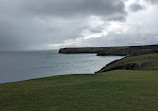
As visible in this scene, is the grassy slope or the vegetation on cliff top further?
the vegetation on cliff top

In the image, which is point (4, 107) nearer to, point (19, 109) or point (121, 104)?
point (19, 109)

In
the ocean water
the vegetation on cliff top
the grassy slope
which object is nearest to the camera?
the grassy slope

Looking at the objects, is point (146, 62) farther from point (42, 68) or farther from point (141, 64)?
point (42, 68)

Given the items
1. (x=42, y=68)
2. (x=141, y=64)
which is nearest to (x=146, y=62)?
(x=141, y=64)

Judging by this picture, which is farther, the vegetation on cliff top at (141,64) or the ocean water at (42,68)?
the ocean water at (42,68)

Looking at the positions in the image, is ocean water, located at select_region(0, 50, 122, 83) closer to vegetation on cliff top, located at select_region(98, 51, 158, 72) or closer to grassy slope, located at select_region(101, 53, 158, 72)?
vegetation on cliff top, located at select_region(98, 51, 158, 72)

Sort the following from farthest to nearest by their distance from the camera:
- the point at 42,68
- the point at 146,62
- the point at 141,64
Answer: the point at 42,68
the point at 146,62
the point at 141,64

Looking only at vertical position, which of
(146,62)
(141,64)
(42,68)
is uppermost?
(146,62)

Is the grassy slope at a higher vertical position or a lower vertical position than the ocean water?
higher

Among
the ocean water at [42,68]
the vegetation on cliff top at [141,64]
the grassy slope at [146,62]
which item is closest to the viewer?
the grassy slope at [146,62]

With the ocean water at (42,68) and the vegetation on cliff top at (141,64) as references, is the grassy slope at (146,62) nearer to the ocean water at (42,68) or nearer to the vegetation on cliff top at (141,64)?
the vegetation on cliff top at (141,64)

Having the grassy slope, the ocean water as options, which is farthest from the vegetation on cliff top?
the ocean water

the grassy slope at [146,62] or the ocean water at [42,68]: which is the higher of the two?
the grassy slope at [146,62]

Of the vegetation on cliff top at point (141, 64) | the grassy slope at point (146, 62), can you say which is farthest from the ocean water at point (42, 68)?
the grassy slope at point (146, 62)
